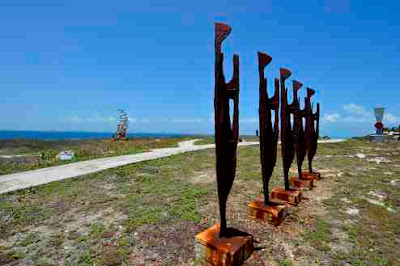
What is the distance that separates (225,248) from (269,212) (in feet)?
6.16

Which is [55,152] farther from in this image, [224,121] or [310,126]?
[224,121]

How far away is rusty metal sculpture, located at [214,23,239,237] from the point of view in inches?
157

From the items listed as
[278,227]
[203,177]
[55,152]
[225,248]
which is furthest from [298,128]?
[55,152]

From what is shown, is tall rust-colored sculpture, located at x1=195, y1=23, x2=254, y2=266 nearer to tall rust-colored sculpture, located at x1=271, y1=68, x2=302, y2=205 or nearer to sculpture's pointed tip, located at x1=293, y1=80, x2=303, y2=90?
tall rust-colored sculpture, located at x1=271, y1=68, x2=302, y2=205

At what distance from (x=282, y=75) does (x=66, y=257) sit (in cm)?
608

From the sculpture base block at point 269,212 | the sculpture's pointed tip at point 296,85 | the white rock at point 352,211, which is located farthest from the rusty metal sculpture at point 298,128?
the sculpture base block at point 269,212

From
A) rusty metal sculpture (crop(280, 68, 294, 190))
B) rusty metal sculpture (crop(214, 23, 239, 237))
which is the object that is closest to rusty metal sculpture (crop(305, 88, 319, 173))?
rusty metal sculpture (crop(280, 68, 294, 190))

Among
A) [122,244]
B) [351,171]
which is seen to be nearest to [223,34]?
[122,244]

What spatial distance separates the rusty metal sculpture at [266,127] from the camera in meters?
5.41

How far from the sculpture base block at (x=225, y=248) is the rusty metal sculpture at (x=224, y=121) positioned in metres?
0.17

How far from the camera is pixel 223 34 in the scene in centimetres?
394

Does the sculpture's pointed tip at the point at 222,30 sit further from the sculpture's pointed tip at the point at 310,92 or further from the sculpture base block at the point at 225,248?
the sculpture's pointed tip at the point at 310,92

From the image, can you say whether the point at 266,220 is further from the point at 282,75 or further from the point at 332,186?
the point at 332,186

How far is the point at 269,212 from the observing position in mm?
5441
